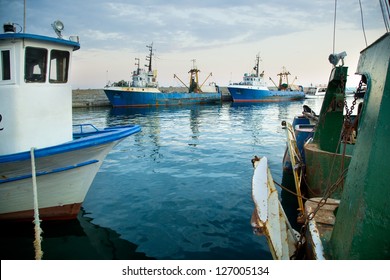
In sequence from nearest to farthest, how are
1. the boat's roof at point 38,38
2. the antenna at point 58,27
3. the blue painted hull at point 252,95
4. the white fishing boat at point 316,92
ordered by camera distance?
1. the boat's roof at point 38,38
2. the antenna at point 58,27
3. the blue painted hull at point 252,95
4. the white fishing boat at point 316,92

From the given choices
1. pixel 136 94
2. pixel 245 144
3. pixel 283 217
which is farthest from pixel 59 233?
pixel 136 94

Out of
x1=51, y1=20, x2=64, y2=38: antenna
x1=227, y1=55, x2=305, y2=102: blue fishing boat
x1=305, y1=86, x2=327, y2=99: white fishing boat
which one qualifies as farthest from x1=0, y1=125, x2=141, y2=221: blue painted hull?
x1=305, y1=86, x2=327, y2=99: white fishing boat

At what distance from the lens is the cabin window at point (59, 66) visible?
6.33 meters

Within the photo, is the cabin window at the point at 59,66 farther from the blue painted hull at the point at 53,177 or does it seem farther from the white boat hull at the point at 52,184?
the white boat hull at the point at 52,184

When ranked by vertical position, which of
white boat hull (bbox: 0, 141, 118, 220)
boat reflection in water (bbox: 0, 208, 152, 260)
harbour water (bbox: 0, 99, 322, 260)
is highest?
white boat hull (bbox: 0, 141, 118, 220)

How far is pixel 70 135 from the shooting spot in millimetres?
6914

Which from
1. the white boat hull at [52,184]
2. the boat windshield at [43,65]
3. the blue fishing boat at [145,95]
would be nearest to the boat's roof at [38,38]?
the boat windshield at [43,65]

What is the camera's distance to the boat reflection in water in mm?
5375

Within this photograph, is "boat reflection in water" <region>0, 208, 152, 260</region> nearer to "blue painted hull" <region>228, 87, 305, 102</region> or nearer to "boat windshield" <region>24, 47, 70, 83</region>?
"boat windshield" <region>24, 47, 70, 83</region>

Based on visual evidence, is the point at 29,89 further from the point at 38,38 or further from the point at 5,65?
the point at 38,38

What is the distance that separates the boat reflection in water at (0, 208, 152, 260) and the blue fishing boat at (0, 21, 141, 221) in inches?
11.0

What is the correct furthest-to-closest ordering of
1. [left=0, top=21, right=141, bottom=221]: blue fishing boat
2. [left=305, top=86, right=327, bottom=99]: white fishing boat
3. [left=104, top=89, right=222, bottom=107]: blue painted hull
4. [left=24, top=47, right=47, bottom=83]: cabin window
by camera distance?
[left=305, top=86, right=327, bottom=99]: white fishing boat < [left=104, top=89, right=222, bottom=107]: blue painted hull < [left=24, top=47, right=47, bottom=83]: cabin window < [left=0, top=21, right=141, bottom=221]: blue fishing boat

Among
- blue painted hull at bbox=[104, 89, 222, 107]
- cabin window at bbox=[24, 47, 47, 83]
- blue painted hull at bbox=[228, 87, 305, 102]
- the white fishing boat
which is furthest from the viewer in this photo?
the white fishing boat

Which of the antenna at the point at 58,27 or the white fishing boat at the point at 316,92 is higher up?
the white fishing boat at the point at 316,92
